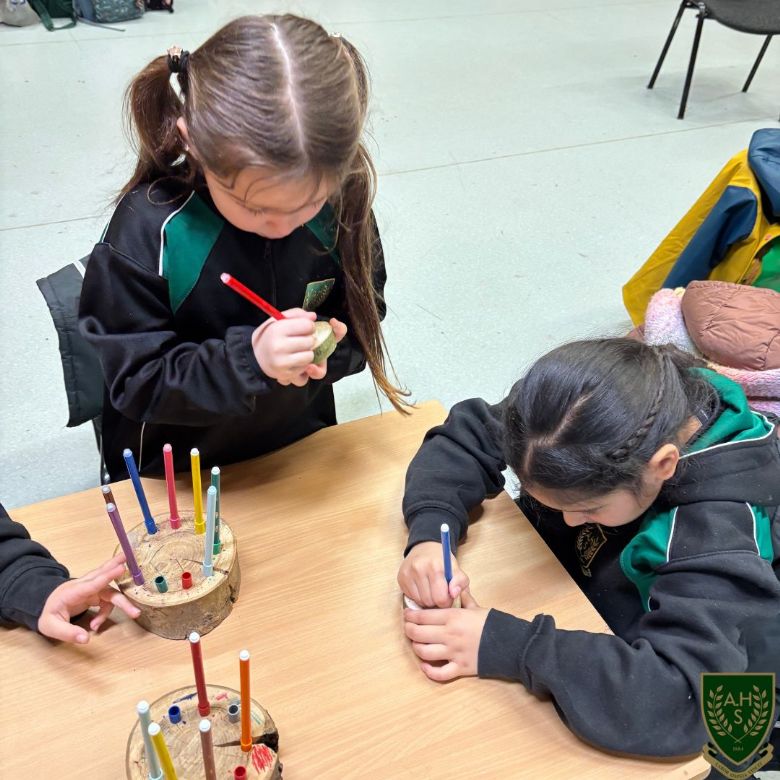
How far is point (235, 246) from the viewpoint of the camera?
944 millimetres

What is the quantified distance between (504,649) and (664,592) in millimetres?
183

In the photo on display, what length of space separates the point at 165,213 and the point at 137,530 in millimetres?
369

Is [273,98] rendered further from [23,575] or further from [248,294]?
[23,575]

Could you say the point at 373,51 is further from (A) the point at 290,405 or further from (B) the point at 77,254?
(A) the point at 290,405

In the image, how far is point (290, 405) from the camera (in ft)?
3.63

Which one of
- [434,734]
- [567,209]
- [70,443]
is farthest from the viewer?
[567,209]

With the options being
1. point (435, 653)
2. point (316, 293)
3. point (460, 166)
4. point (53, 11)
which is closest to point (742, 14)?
point (460, 166)

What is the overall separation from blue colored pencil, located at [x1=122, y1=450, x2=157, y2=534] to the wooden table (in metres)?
0.08

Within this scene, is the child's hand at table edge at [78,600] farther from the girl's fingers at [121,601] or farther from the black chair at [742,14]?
the black chair at [742,14]

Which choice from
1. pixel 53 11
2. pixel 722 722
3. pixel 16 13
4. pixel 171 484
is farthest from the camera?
pixel 53 11

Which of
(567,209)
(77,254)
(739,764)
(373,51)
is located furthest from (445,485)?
(373,51)

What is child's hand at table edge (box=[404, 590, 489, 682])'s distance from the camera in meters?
0.80

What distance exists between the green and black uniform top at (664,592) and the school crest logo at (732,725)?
0.04 feet

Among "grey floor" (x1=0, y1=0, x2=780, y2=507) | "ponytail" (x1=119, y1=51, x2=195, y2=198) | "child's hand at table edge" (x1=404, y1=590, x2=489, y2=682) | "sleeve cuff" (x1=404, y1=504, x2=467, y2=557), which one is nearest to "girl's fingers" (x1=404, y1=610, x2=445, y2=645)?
"child's hand at table edge" (x1=404, y1=590, x2=489, y2=682)
